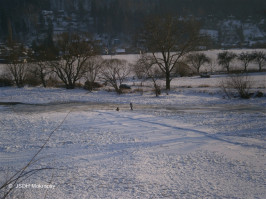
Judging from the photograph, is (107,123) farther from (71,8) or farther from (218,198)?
(71,8)

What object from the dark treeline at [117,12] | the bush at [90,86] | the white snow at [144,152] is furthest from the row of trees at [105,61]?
the dark treeline at [117,12]

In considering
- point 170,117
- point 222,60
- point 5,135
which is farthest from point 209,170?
point 222,60

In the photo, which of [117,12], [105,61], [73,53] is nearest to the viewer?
[73,53]

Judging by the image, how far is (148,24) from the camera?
81.7 feet

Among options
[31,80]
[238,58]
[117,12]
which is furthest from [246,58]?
[117,12]

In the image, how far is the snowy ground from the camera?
19.2 feet

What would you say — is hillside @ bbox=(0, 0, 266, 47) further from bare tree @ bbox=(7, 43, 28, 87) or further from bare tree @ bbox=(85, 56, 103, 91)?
bare tree @ bbox=(85, 56, 103, 91)

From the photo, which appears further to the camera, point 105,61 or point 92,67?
point 105,61

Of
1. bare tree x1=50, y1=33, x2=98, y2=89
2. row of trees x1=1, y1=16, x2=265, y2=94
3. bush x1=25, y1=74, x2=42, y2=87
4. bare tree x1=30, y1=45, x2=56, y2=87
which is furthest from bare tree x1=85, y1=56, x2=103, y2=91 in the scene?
bush x1=25, y1=74, x2=42, y2=87

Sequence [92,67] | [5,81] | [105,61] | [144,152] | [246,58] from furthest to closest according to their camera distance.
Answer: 1. [246,58]
2. [5,81]
3. [105,61]
4. [92,67]
5. [144,152]

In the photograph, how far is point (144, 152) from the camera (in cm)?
818

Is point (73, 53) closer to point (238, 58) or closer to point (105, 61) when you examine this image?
point (105, 61)

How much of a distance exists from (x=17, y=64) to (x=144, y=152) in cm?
2832

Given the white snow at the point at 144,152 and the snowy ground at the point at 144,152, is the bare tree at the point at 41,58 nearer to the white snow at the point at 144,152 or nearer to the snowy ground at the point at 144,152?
the snowy ground at the point at 144,152
